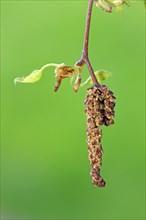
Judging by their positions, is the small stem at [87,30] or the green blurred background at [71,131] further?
the green blurred background at [71,131]

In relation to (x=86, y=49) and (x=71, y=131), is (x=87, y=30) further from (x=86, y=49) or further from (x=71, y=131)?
(x=71, y=131)

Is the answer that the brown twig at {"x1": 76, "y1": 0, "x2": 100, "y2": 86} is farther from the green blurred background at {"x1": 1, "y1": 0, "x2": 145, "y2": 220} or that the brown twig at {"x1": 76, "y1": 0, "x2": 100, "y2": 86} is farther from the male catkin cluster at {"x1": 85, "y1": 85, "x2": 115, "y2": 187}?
the green blurred background at {"x1": 1, "y1": 0, "x2": 145, "y2": 220}

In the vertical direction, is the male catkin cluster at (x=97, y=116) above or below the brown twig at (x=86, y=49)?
below

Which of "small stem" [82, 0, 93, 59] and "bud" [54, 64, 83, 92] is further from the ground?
"small stem" [82, 0, 93, 59]

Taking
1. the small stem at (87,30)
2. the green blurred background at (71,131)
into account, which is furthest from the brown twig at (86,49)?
the green blurred background at (71,131)

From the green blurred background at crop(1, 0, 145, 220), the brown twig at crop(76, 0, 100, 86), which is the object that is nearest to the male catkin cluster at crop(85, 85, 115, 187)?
the brown twig at crop(76, 0, 100, 86)

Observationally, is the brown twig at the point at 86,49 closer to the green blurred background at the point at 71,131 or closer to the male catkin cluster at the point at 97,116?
the male catkin cluster at the point at 97,116
